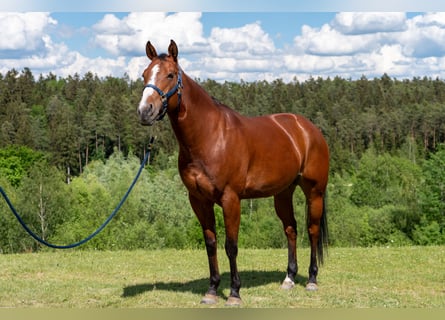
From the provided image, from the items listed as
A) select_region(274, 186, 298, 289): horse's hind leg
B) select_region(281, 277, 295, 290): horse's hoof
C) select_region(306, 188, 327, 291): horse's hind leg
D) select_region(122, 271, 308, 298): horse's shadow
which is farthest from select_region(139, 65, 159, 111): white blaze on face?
select_region(281, 277, 295, 290): horse's hoof

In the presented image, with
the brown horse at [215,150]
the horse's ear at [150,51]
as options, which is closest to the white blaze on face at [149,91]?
the brown horse at [215,150]

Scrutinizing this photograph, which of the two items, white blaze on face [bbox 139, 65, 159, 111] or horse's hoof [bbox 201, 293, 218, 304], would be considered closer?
white blaze on face [bbox 139, 65, 159, 111]

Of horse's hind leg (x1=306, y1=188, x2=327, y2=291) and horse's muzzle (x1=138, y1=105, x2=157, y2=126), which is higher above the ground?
horse's muzzle (x1=138, y1=105, x2=157, y2=126)

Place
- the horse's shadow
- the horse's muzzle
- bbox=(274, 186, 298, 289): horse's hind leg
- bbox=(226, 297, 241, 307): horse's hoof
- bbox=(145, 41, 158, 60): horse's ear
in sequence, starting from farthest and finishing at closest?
bbox=(274, 186, 298, 289): horse's hind leg < the horse's shadow < bbox=(226, 297, 241, 307): horse's hoof < bbox=(145, 41, 158, 60): horse's ear < the horse's muzzle

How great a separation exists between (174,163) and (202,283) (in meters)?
61.7

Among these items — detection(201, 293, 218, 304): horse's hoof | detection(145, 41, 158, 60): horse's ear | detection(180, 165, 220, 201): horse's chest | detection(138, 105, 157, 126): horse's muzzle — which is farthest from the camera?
detection(201, 293, 218, 304): horse's hoof

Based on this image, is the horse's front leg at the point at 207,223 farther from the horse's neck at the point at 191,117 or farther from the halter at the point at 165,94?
the halter at the point at 165,94

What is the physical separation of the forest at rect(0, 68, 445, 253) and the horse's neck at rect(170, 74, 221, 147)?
1.31ft

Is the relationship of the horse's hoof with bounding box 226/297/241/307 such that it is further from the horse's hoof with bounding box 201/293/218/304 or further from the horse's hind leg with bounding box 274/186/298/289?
the horse's hind leg with bounding box 274/186/298/289

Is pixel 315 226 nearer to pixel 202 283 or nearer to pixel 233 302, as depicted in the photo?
pixel 202 283

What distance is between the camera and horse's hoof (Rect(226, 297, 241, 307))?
6748 millimetres

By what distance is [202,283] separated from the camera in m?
8.34

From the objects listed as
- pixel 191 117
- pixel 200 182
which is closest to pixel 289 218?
pixel 200 182

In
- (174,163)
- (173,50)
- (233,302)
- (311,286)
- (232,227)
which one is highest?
(173,50)
